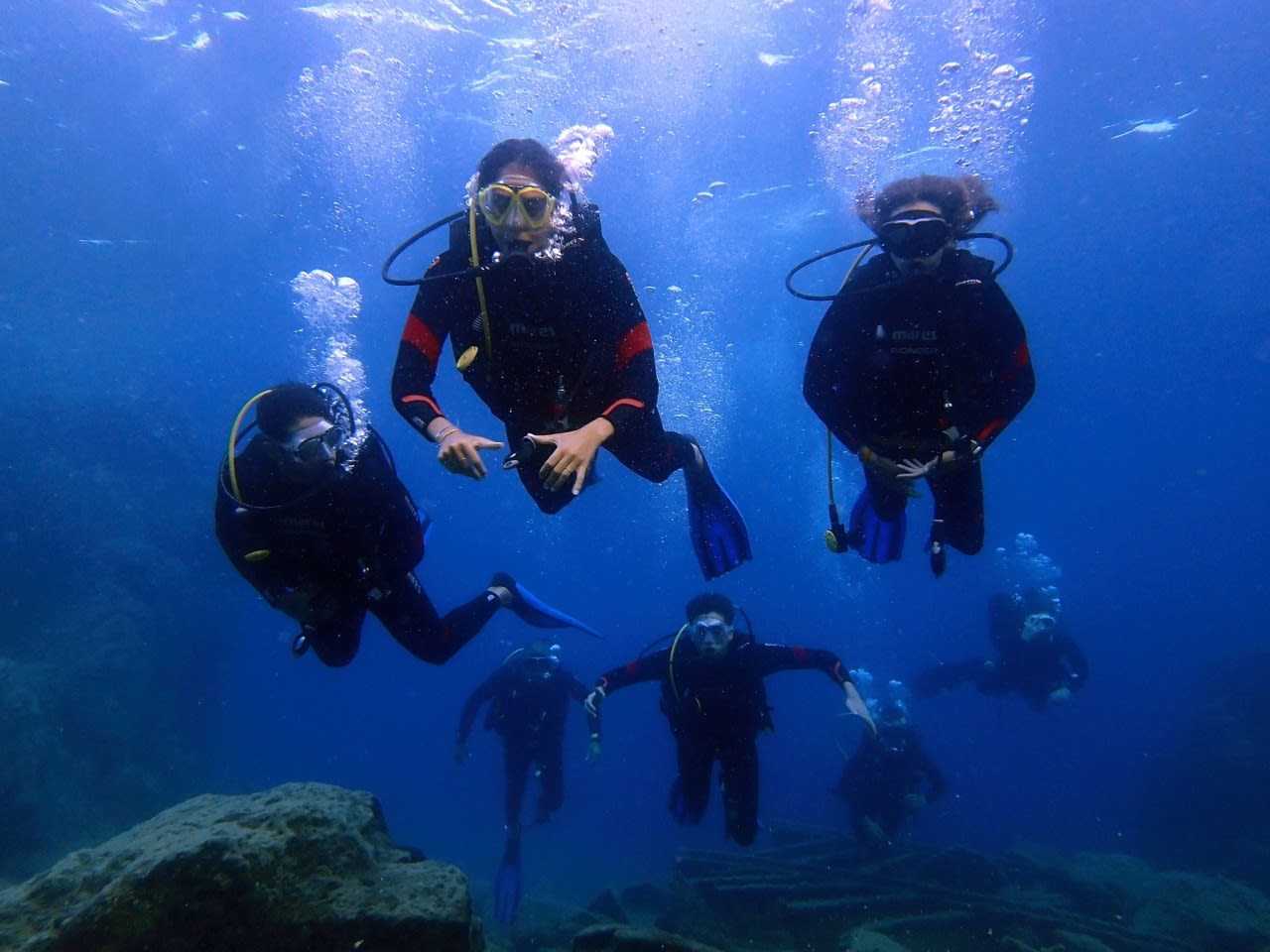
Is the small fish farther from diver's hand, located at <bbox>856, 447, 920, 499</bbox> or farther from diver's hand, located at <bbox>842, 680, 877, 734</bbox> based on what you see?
diver's hand, located at <bbox>856, 447, 920, 499</bbox>

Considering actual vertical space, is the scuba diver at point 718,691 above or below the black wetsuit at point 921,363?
below

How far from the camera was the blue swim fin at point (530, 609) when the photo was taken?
7258mm

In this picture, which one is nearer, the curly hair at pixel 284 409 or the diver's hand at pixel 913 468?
the curly hair at pixel 284 409

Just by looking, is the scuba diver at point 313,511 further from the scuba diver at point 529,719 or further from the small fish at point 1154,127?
the small fish at point 1154,127

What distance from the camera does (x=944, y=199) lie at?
14.2ft

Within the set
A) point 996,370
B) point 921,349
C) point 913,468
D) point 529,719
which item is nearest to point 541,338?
point 921,349

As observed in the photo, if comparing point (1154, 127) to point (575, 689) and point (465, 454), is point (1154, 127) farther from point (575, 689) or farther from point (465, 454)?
point (465, 454)

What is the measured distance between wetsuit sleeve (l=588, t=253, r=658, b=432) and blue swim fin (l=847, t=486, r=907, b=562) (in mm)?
2467

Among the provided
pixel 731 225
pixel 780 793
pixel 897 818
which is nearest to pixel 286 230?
pixel 731 225

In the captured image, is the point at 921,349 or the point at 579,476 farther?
the point at 921,349

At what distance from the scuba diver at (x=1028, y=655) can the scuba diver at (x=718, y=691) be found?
9005 mm

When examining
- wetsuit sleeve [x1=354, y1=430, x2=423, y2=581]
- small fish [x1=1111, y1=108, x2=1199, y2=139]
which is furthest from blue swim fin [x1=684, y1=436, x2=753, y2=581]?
small fish [x1=1111, y1=108, x2=1199, y2=139]

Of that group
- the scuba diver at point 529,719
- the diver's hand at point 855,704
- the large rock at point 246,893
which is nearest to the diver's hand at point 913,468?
the diver's hand at point 855,704

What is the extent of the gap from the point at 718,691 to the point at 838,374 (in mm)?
3518
